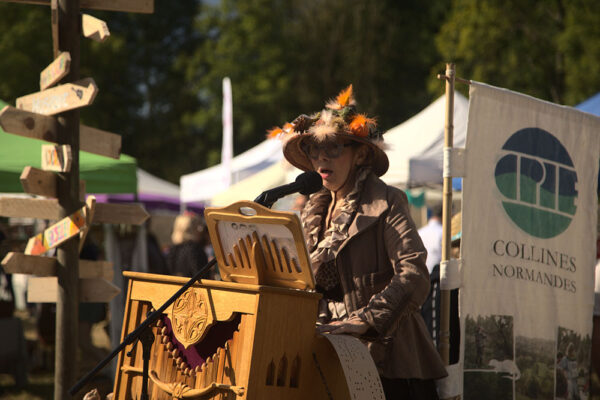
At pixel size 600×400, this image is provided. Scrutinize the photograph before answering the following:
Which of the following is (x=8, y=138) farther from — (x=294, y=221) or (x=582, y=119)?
(x=294, y=221)

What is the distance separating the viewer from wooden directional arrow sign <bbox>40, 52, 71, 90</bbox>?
13.1 feet

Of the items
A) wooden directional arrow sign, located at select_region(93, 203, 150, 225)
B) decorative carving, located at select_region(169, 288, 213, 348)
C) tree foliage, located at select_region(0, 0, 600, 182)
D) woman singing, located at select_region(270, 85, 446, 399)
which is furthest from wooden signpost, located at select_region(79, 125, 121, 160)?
tree foliage, located at select_region(0, 0, 600, 182)

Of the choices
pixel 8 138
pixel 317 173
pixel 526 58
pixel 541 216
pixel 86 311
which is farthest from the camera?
pixel 526 58

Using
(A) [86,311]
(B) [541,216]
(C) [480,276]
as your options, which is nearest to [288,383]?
(C) [480,276]

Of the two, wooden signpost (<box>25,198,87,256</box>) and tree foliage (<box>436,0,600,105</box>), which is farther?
tree foliage (<box>436,0,600,105</box>)

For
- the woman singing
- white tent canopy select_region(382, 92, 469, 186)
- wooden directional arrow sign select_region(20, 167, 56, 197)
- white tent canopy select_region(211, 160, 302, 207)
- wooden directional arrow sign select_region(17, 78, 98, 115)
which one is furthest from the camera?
white tent canopy select_region(211, 160, 302, 207)

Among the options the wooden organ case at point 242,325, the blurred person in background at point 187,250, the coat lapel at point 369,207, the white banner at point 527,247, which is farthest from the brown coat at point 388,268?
the blurred person in background at point 187,250

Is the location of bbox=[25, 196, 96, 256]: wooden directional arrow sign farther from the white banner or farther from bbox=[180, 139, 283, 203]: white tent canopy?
bbox=[180, 139, 283, 203]: white tent canopy

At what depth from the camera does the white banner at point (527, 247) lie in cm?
388

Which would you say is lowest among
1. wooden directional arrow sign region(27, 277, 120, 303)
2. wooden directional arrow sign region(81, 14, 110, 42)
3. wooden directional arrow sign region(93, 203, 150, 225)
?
wooden directional arrow sign region(27, 277, 120, 303)

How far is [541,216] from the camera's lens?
4.12m

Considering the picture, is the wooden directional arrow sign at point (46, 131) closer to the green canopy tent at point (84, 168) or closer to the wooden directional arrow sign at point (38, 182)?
the wooden directional arrow sign at point (38, 182)

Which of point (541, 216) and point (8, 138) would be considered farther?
point (8, 138)

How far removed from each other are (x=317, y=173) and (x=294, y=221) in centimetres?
56
